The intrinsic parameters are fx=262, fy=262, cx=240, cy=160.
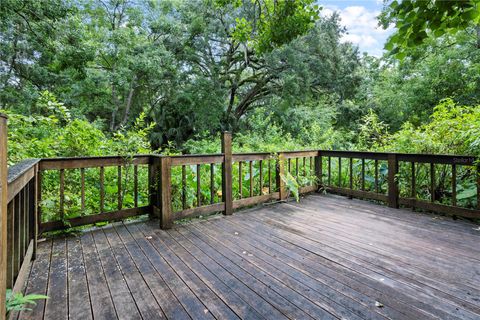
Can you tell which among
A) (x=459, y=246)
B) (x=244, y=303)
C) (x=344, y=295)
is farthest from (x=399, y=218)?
(x=244, y=303)

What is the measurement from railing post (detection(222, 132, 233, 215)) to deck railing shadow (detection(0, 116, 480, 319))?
13 mm

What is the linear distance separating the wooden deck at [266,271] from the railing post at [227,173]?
0.44 meters

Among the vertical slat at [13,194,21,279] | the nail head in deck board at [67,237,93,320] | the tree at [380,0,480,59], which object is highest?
the tree at [380,0,480,59]

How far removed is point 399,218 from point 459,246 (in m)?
0.90

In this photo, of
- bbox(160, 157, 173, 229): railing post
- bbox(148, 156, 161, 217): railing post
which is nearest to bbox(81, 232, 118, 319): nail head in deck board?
bbox(160, 157, 173, 229): railing post

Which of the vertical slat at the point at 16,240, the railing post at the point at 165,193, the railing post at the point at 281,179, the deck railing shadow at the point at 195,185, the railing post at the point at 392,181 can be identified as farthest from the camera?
the railing post at the point at 281,179

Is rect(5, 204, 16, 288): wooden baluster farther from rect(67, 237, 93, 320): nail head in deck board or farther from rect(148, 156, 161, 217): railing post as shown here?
rect(148, 156, 161, 217): railing post

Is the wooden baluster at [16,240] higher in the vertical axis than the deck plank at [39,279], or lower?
higher

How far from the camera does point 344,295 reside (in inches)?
66.5

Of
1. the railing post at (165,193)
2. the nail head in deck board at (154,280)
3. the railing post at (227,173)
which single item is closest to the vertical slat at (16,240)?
the nail head in deck board at (154,280)

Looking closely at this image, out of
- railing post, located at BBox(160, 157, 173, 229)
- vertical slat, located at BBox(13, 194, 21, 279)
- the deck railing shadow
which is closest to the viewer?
vertical slat, located at BBox(13, 194, 21, 279)

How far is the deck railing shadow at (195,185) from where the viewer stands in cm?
280

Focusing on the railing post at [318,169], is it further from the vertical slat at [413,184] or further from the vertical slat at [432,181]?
the vertical slat at [432,181]

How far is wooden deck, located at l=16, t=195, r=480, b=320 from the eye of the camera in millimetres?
1563
